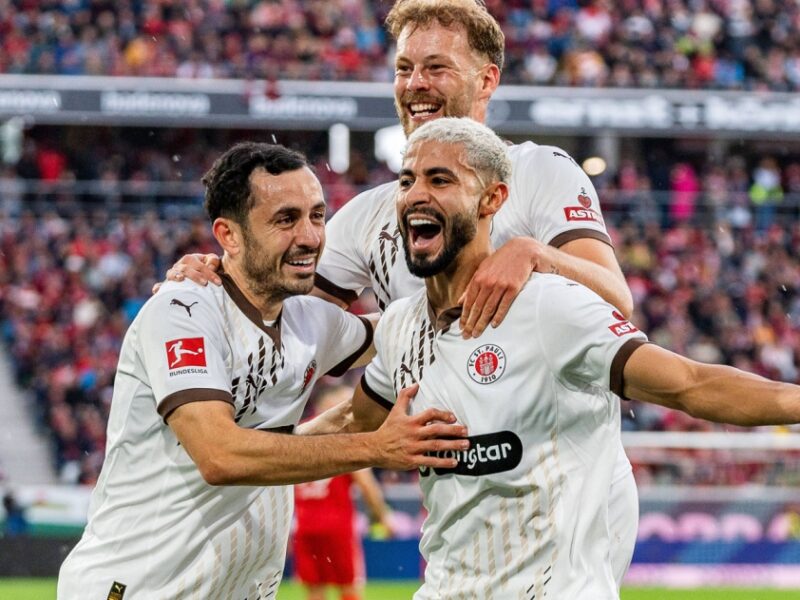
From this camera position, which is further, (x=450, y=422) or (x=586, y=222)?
(x=586, y=222)

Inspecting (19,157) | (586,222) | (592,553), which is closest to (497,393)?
(592,553)

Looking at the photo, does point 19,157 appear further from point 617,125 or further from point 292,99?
point 617,125

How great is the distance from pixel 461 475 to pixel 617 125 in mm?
20422

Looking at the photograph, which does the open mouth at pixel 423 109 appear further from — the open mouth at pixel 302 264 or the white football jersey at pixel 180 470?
the white football jersey at pixel 180 470

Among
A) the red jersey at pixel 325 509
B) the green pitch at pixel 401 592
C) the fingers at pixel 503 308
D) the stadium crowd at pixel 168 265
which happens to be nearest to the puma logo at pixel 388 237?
the fingers at pixel 503 308

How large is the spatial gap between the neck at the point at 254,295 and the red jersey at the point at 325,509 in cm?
770

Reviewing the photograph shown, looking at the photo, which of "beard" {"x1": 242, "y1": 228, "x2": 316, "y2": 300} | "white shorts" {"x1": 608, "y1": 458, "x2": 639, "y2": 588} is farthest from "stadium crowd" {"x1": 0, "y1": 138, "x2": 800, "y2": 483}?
"white shorts" {"x1": 608, "y1": 458, "x2": 639, "y2": 588}

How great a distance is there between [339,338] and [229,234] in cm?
70

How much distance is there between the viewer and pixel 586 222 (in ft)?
15.8

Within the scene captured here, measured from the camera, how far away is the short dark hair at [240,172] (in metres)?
4.82

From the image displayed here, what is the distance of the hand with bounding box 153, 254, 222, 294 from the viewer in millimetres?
4816

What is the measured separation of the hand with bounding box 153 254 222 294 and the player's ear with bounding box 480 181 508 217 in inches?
44.0

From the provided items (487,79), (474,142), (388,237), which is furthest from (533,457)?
(487,79)

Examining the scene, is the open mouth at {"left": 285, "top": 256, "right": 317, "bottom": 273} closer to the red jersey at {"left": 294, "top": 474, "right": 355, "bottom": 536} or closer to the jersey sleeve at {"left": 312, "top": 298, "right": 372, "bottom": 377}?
the jersey sleeve at {"left": 312, "top": 298, "right": 372, "bottom": 377}
